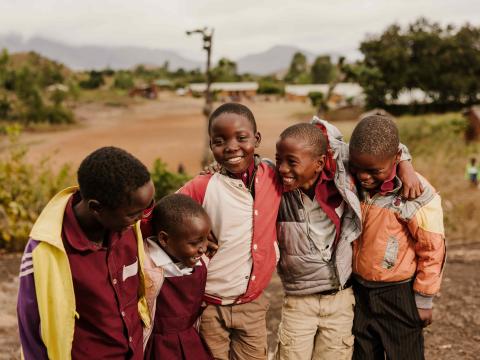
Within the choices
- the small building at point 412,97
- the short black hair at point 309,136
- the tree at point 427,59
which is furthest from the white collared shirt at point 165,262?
the small building at point 412,97

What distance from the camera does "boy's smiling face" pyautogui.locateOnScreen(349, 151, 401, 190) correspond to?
6.53 feet

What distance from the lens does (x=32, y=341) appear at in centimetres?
157

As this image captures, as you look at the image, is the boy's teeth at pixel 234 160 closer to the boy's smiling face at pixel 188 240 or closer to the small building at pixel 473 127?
the boy's smiling face at pixel 188 240

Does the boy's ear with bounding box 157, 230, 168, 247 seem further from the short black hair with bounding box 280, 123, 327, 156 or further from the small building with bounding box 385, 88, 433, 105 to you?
the small building with bounding box 385, 88, 433, 105

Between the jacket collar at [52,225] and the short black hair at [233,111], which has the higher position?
the short black hair at [233,111]

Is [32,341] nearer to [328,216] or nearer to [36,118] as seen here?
[328,216]

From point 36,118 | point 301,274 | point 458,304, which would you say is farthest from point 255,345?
point 36,118

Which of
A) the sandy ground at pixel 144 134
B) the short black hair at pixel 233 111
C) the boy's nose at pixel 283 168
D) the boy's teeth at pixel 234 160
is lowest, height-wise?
the sandy ground at pixel 144 134

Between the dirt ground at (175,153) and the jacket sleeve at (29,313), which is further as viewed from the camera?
the dirt ground at (175,153)

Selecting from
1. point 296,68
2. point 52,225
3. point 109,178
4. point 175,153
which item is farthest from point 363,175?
point 296,68

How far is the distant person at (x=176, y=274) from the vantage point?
1876mm

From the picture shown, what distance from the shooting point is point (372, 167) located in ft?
6.59

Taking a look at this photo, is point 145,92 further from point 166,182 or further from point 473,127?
point 166,182

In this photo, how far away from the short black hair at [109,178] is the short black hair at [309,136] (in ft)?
2.57
